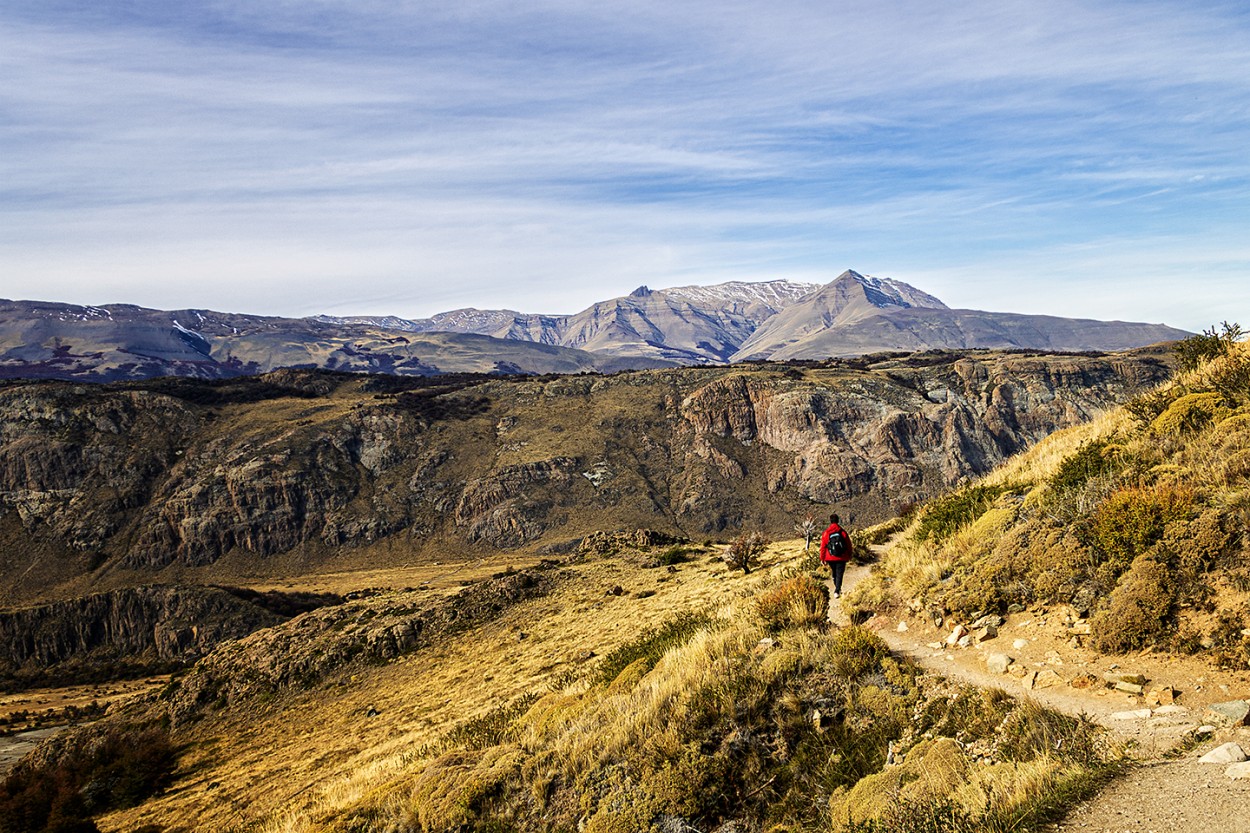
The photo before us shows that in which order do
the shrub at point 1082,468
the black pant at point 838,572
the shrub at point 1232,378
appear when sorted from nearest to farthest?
1. the shrub at point 1082,468
2. the shrub at point 1232,378
3. the black pant at point 838,572

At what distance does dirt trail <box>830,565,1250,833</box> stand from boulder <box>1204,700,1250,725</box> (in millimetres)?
123

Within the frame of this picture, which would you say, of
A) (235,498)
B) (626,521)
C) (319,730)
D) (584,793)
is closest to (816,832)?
(584,793)

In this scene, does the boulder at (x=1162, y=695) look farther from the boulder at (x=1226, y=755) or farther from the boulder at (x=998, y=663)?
the boulder at (x=998, y=663)

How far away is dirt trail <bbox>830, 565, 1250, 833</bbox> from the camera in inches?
204

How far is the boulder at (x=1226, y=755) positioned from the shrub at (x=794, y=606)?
6.23 meters

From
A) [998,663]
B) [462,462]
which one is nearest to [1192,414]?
[998,663]

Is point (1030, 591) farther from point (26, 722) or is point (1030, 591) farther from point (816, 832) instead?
point (26, 722)

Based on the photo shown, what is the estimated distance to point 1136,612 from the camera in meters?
8.52

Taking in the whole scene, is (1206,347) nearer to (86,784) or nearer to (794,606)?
(794,606)

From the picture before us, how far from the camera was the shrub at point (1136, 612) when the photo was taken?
27.5 ft

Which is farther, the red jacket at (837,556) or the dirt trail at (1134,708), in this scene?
the red jacket at (837,556)

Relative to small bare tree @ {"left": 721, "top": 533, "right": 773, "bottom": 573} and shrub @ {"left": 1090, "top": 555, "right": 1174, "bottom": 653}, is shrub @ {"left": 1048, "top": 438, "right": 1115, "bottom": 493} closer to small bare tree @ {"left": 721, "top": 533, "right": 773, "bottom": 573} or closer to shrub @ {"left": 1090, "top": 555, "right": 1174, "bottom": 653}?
shrub @ {"left": 1090, "top": 555, "right": 1174, "bottom": 653}

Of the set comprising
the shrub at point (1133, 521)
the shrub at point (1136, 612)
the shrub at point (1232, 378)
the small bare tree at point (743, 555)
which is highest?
the shrub at point (1232, 378)

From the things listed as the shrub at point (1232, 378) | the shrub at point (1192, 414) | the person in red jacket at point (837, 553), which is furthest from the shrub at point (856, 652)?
the shrub at point (1232, 378)
